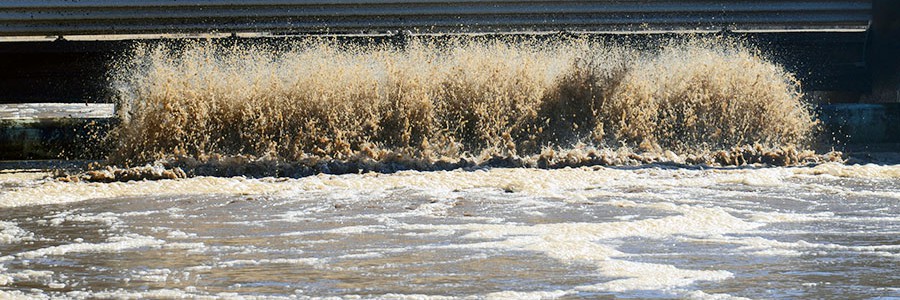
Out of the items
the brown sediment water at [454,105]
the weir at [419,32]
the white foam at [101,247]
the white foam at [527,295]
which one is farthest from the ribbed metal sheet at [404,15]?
the white foam at [527,295]

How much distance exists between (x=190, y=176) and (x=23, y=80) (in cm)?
330

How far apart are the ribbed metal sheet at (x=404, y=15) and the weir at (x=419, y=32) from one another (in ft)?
0.04

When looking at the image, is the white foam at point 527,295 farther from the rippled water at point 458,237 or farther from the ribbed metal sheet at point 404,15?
the ribbed metal sheet at point 404,15

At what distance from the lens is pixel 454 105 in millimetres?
12648

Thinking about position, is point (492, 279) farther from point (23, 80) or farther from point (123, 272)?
point (23, 80)

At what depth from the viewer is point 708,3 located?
14.3 metres

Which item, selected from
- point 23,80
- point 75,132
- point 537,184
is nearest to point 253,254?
point 537,184

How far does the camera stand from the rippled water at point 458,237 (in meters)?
5.45

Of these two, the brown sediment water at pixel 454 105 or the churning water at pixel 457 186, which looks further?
the brown sediment water at pixel 454 105

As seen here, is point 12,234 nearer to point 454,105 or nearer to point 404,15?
point 454,105

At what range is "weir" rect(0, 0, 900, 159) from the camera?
13.0 meters

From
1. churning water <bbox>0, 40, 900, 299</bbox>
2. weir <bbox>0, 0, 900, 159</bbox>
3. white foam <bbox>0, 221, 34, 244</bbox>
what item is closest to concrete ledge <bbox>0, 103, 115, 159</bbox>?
weir <bbox>0, 0, 900, 159</bbox>

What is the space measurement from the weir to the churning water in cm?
31

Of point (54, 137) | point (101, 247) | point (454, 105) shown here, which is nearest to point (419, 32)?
point (454, 105)
